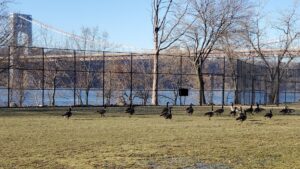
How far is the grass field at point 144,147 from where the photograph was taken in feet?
34.8

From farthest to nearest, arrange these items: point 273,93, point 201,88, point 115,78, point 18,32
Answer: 1. point 273,93
2. point 115,78
3. point 18,32
4. point 201,88

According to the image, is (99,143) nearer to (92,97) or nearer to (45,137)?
(45,137)

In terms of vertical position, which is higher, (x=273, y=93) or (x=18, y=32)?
(x=18, y=32)

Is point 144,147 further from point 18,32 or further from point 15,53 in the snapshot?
point 18,32

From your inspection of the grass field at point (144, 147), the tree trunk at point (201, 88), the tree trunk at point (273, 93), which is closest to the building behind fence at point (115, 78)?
the tree trunk at point (273, 93)

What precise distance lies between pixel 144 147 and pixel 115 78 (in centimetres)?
3977

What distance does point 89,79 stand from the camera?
49.2m

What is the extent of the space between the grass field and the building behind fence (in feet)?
79.1

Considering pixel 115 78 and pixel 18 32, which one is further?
pixel 115 78

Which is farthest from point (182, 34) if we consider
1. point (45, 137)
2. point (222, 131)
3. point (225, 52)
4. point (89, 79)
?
point (45, 137)

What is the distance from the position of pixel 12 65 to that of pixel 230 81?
2247 centimetres

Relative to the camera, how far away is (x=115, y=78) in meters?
52.7

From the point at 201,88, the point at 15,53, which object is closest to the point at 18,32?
the point at 15,53

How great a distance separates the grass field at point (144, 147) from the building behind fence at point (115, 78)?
950 inches
